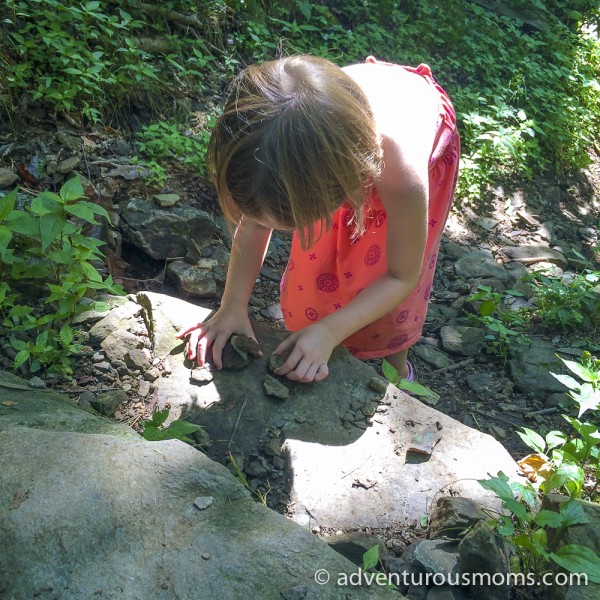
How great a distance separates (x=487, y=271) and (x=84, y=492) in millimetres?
2868

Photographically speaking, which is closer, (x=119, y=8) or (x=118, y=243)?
(x=118, y=243)

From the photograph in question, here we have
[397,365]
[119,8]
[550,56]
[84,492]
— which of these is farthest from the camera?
[550,56]

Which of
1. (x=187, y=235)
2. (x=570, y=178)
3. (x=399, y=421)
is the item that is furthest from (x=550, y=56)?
(x=399, y=421)

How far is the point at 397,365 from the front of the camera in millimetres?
2713

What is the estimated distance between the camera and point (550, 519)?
5.22ft

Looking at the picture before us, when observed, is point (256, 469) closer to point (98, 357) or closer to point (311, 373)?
point (311, 373)

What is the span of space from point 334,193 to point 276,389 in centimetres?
72

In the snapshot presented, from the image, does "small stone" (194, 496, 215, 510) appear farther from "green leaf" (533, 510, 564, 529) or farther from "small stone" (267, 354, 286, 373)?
"green leaf" (533, 510, 564, 529)

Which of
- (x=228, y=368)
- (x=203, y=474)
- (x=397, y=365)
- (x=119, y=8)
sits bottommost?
(x=397, y=365)

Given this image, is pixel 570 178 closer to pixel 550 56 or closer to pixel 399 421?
pixel 550 56

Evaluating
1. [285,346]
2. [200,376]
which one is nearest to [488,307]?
[285,346]

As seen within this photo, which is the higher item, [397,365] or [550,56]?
[550,56]

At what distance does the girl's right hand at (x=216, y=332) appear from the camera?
215 centimetres

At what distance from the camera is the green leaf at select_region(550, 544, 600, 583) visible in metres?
1.46
